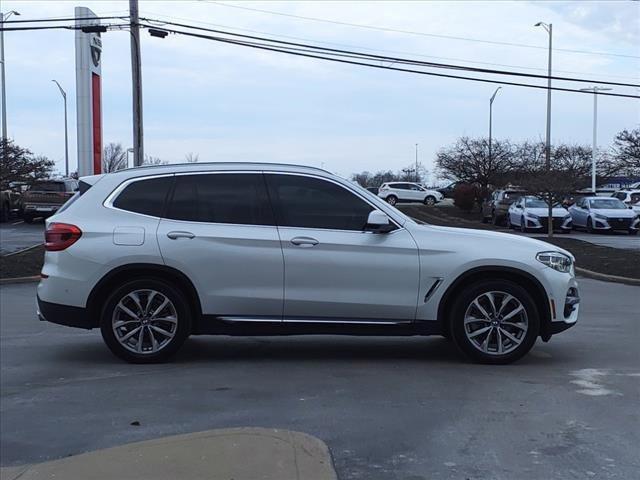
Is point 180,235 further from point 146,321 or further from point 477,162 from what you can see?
point 477,162

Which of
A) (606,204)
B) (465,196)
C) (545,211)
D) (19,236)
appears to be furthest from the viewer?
(465,196)

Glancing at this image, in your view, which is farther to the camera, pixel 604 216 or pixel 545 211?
pixel 604 216

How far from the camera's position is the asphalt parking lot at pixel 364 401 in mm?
4418

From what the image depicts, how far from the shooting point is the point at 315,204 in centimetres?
673

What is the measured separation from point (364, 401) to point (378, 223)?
1.69 metres

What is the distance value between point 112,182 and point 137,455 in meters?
3.24

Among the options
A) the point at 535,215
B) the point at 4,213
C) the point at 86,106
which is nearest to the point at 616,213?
the point at 535,215

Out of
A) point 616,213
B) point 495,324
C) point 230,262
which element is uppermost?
point 616,213

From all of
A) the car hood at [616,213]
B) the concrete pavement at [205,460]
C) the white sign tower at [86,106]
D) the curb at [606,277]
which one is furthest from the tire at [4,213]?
the concrete pavement at [205,460]

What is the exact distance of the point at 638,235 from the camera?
2814cm

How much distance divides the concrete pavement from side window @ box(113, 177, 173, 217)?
2.66 meters

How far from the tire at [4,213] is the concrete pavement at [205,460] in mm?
31110

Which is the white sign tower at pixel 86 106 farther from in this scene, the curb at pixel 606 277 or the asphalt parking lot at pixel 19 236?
the curb at pixel 606 277

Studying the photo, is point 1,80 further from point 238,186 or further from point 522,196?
point 238,186
